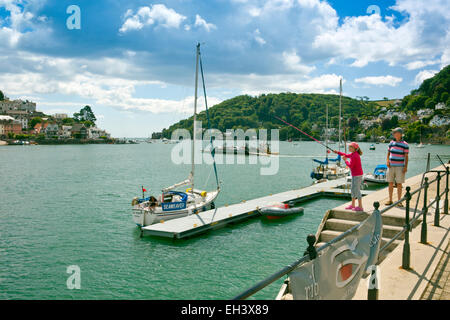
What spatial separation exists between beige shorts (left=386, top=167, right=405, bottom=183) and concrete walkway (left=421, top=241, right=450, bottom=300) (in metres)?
4.54

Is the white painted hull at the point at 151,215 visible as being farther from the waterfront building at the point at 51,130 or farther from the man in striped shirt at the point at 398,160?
the waterfront building at the point at 51,130

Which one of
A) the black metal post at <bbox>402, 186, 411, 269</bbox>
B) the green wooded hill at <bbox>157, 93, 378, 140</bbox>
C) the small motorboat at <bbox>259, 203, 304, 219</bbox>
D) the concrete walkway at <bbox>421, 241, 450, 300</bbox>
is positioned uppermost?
the green wooded hill at <bbox>157, 93, 378, 140</bbox>

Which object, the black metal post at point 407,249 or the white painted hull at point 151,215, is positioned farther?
the white painted hull at point 151,215

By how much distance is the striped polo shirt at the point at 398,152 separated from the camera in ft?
35.2

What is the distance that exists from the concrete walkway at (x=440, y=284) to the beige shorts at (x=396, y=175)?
454cm

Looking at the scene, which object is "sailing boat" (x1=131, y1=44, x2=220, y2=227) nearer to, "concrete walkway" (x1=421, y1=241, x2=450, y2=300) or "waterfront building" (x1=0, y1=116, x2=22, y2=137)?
"concrete walkway" (x1=421, y1=241, x2=450, y2=300)

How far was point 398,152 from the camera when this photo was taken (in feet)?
35.3

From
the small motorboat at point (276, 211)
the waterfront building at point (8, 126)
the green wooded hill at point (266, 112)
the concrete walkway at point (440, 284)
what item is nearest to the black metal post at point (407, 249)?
the concrete walkway at point (440, 284)

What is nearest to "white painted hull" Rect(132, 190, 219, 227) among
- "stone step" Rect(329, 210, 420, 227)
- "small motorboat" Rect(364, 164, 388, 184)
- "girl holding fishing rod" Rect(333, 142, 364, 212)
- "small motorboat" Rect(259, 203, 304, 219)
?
"small motorboat" Rect(259, 203, 304, 219)

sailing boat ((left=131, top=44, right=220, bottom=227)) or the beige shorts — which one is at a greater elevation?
the beige shorts

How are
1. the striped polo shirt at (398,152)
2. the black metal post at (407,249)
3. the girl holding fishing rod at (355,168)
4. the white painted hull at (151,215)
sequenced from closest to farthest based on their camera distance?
1. the black metal post at (407,249)
2. the striped polo shirt at (398,152)
3. the girl holding fishing rod at (355,168)
4. the white painted hull at (151,215)

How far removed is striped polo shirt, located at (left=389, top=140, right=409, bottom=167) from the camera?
10.7 metres

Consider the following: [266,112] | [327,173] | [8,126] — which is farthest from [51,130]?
[327,173]
